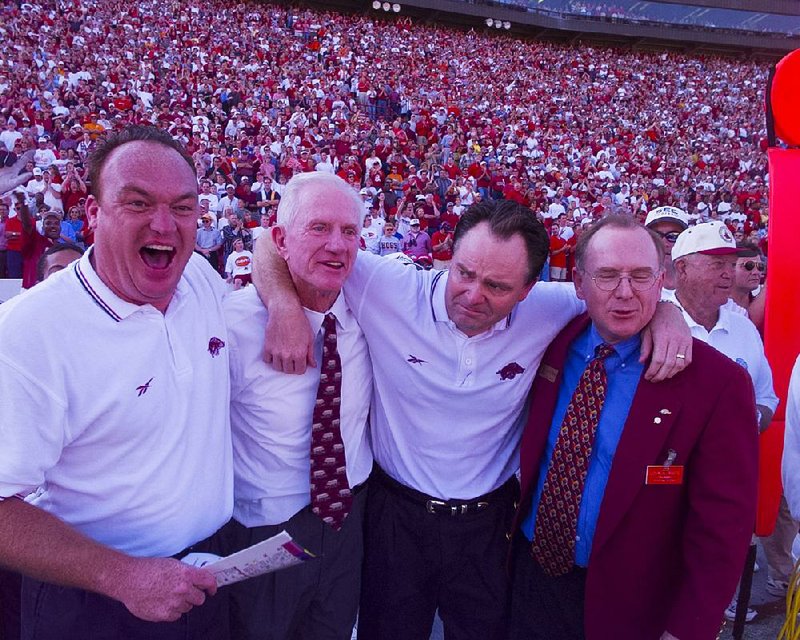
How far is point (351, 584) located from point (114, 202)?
1.46 meters

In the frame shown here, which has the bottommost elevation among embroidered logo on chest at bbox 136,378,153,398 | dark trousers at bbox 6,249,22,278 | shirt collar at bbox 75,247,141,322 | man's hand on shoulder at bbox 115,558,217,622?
dark trousers at bbox 6,249,22,278

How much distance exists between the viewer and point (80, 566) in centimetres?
139

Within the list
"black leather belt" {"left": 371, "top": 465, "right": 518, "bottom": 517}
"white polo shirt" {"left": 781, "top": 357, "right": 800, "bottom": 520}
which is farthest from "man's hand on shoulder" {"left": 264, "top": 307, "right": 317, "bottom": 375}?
"white polo shirt" {"left": 781, "top": 357, "right": 800, "bottom": 520}

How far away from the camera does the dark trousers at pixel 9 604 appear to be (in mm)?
2027

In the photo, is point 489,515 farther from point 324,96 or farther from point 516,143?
point 516,143

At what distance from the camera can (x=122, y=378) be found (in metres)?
1.56

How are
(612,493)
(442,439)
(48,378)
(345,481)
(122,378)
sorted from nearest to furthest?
(48,378) < (122,378) < (612,493) < (345,481) < (442,439)

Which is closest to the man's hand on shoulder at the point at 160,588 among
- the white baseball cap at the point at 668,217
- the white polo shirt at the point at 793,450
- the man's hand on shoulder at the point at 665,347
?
the man's hand on shoulder at the point at 665,347

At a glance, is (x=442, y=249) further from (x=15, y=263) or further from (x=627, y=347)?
(x=627, y=347)

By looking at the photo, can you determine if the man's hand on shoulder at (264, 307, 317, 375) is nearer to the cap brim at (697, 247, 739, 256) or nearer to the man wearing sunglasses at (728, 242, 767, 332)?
the cap brim at (697, 247, 739, 256)

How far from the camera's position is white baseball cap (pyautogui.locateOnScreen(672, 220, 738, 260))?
338 cm

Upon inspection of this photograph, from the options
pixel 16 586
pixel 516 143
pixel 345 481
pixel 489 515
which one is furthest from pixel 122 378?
pixel 516 143

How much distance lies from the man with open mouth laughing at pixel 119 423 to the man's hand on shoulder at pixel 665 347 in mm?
1280

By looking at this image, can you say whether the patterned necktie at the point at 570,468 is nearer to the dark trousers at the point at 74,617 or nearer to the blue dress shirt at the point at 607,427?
the blue dress shirt at the point at 607,427
